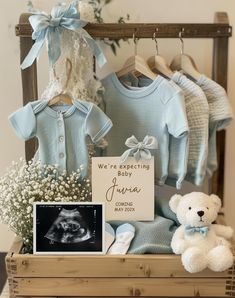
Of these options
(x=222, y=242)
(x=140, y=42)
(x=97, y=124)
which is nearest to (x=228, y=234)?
(x=222, y=242)

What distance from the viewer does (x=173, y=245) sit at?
1011 mm

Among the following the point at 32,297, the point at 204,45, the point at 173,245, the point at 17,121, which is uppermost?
the point at 204,45

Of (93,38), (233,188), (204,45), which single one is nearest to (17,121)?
(93,38)

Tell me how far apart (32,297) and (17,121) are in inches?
15.7

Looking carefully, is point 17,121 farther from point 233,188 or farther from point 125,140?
point 233,188

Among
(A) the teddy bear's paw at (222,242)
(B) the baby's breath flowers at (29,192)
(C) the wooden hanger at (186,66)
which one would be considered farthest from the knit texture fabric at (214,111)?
(B) the baby's breath flowers at (29,192)

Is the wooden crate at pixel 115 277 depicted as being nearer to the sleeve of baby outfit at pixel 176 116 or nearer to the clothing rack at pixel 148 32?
the sleeve of baby outfit at pixel 176 116

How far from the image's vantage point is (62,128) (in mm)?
1104

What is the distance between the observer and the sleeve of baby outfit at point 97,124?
1.09 metres

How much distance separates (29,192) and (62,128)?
0.54ft

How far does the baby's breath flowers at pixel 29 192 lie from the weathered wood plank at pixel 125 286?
9cm

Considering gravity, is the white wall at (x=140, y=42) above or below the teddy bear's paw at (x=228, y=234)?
above

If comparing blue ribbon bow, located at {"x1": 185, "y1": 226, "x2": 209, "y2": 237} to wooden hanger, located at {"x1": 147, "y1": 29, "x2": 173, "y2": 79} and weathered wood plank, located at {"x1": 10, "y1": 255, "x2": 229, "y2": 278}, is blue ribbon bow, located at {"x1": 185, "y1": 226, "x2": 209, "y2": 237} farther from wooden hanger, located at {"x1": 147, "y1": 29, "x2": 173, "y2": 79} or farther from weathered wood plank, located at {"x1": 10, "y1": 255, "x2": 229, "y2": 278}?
wooden hanger, located at {"x1": 147, "y1": 29, "x2": 173, "y2": 79}

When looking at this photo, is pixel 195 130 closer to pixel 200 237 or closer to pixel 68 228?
pixel 200 237
